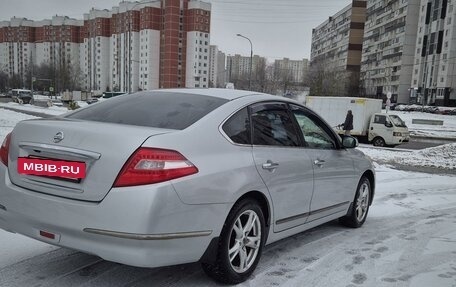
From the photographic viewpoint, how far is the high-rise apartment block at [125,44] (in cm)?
10012

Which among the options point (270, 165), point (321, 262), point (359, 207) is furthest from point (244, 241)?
point (359, 207)

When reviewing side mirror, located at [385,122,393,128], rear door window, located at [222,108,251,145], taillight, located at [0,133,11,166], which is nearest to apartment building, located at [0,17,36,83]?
side mirror, located at [385,122,393,128]

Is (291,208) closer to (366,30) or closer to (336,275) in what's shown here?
(336,275)

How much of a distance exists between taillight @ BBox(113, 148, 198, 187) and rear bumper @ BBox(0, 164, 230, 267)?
0.19 ft

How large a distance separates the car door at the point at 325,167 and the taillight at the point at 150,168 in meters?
1.85

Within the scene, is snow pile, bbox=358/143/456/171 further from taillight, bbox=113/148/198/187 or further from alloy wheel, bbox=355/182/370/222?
taillight, bbox=113/148/198/187

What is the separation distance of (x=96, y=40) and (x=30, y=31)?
25.8 meters

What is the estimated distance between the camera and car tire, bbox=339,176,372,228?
216 inches

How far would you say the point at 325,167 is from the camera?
463 centimetres

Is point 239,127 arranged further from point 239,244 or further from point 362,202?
point 362,202

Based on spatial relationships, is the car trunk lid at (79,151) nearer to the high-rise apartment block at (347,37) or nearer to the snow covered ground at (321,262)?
the snow covered ground at (321,262)

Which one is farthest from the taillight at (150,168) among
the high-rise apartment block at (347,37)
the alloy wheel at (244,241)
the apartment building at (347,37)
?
the high-rise apartment block at (347,37)

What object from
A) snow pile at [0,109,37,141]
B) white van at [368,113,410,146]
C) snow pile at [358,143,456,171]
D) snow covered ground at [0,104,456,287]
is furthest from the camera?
white van at [368,113,410,146]

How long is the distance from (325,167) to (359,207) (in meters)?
1.34
